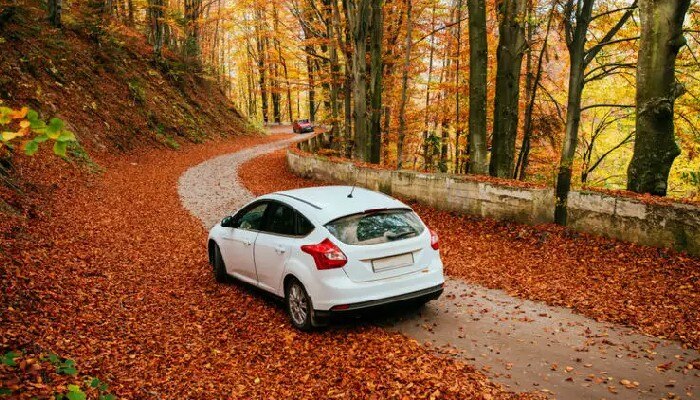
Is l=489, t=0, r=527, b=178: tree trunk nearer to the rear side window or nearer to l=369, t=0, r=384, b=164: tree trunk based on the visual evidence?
l=369, t=0, r=384, b=164: tree trunk

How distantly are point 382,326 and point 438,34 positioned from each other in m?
17.1

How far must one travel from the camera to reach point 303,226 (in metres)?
5.75

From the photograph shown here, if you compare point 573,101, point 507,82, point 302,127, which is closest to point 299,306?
point 573,101

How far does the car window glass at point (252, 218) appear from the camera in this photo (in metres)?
6.78

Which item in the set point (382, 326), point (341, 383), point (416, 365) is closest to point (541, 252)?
point (382, 326)

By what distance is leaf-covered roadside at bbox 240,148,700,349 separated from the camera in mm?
5809

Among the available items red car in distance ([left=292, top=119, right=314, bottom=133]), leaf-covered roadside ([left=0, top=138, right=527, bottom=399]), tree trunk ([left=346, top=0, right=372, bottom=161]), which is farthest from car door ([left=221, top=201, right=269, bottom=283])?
red car in distance ([left=292, top=119, right=314, bottom=133])

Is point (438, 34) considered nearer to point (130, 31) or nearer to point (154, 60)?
point (154, 60)

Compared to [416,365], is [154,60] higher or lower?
higher

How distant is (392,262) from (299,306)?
1.29 metres

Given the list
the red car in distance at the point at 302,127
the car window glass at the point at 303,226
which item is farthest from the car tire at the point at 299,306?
the red car in distance at the point at 302,127

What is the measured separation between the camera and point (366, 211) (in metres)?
5.67

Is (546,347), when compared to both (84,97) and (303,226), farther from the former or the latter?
(84,97)

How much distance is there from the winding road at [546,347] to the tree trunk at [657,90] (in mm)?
4004
